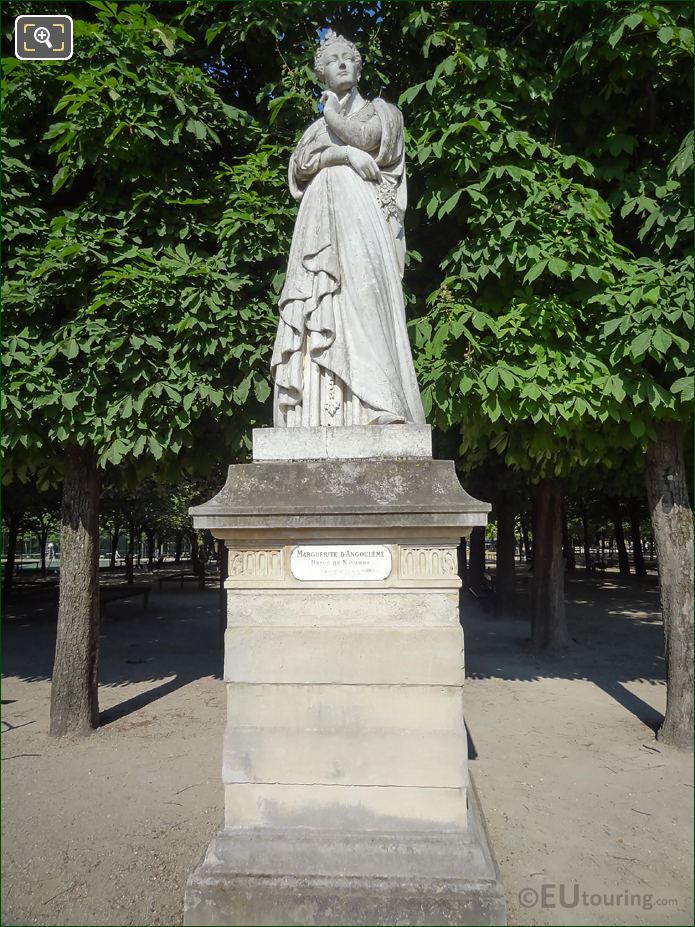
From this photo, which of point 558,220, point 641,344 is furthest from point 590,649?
point 558,220

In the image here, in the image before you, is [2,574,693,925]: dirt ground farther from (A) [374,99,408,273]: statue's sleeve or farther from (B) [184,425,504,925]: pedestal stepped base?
(A) [374,99,408,273]: statue's sleeve

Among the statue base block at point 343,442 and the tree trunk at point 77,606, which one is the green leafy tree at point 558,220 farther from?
the tree trunk at point 77,606

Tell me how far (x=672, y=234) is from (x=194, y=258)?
4.37m

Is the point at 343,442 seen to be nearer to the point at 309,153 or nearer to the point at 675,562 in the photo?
the point at 309,153

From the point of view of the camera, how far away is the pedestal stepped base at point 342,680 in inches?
130

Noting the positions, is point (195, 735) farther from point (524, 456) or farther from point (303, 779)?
point (524, 456)

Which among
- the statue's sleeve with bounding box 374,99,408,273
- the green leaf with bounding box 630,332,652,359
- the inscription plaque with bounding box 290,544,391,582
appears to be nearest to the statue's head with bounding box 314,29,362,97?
the statue's sleeve with bounding box 374,99,408,273

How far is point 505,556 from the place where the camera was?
1447 centimetres

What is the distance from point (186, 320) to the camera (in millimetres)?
5652

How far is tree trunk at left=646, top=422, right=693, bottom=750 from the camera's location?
22.1 feet

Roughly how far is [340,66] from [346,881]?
5.01 metres

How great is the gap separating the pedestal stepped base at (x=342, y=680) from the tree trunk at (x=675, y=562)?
4198 millimetres

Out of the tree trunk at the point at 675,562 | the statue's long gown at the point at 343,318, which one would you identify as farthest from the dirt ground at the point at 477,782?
the statue's long gown at the point at 343,318

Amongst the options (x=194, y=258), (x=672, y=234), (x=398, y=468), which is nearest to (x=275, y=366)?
(x=398, y=468)
